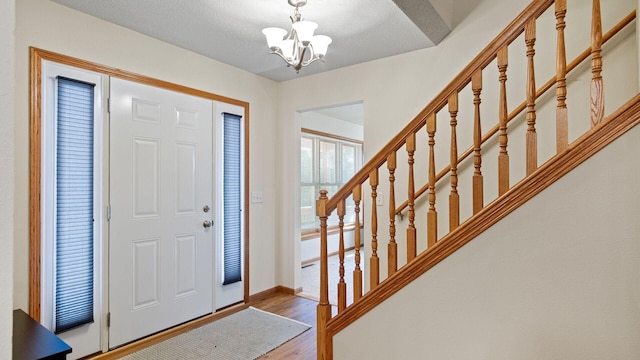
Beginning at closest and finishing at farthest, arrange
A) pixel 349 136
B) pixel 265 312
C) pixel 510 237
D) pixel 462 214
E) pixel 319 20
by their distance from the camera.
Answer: pixel 510 237
pixel 319 20
pixel 462 214
pixel 265 312
pixel 349 136

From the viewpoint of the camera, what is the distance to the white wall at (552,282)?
1370 millimetres

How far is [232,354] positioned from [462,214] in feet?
6.85

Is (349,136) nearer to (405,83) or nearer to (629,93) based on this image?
(405,83)

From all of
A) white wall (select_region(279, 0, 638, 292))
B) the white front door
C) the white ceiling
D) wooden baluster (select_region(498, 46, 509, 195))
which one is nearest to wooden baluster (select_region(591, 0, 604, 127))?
wooden baluster (select_region(498, 46, 509, 195))

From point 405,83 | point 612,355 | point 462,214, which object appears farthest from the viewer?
point 405,83

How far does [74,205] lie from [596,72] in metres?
3.05

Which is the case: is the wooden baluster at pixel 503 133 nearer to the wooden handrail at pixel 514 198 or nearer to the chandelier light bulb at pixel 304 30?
the wooden handrail at pixel 514 198

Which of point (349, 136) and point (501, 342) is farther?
point (349, 136)

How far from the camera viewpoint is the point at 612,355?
1389 mm

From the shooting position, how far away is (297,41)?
2287 mm

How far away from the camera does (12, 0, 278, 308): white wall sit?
6.75 feet

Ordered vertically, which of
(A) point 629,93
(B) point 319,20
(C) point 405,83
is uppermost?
(B) point 319,20

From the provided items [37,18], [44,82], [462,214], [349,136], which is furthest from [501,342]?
[349,136]

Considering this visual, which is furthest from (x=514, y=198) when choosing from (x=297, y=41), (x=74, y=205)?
(x=74, y=205)
